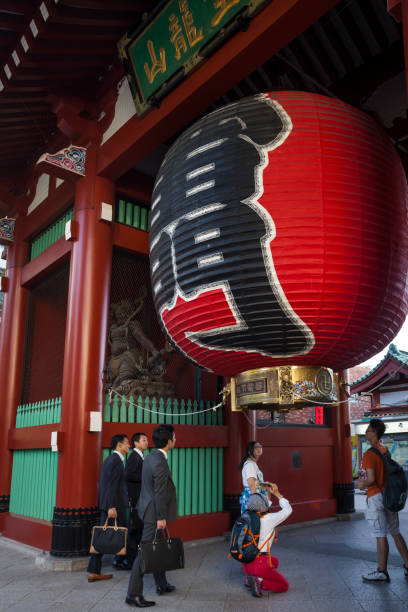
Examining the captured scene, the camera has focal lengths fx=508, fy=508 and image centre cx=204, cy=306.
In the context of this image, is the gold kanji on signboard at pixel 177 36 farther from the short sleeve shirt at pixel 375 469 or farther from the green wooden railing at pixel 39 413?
the green wooden railing at pixel 39 413

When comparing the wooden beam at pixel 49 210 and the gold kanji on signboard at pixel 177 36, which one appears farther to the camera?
the wooden beam at pixel 49 210

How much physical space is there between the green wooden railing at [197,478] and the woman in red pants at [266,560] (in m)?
2.43

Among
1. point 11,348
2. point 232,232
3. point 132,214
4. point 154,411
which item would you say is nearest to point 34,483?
point 154,411

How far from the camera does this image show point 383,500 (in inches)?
188

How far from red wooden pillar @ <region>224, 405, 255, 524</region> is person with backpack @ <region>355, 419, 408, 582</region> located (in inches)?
103

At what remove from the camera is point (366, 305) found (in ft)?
11.1

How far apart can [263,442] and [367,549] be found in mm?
2276

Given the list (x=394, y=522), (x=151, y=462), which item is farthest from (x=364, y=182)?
(x=394, y=522)

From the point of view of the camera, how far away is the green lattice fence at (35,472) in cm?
687

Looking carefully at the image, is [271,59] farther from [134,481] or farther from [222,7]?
[134,481]

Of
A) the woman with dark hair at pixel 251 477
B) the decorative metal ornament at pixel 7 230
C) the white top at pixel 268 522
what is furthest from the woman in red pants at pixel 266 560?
the decorative metal ornament at pixel 7 230

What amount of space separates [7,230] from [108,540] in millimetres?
6439

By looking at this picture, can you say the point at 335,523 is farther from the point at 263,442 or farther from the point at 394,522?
the point at 394,522

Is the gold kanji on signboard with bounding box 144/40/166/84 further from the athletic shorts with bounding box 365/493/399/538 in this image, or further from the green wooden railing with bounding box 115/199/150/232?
the athletic shorts with bounding box 365/493/399/538
